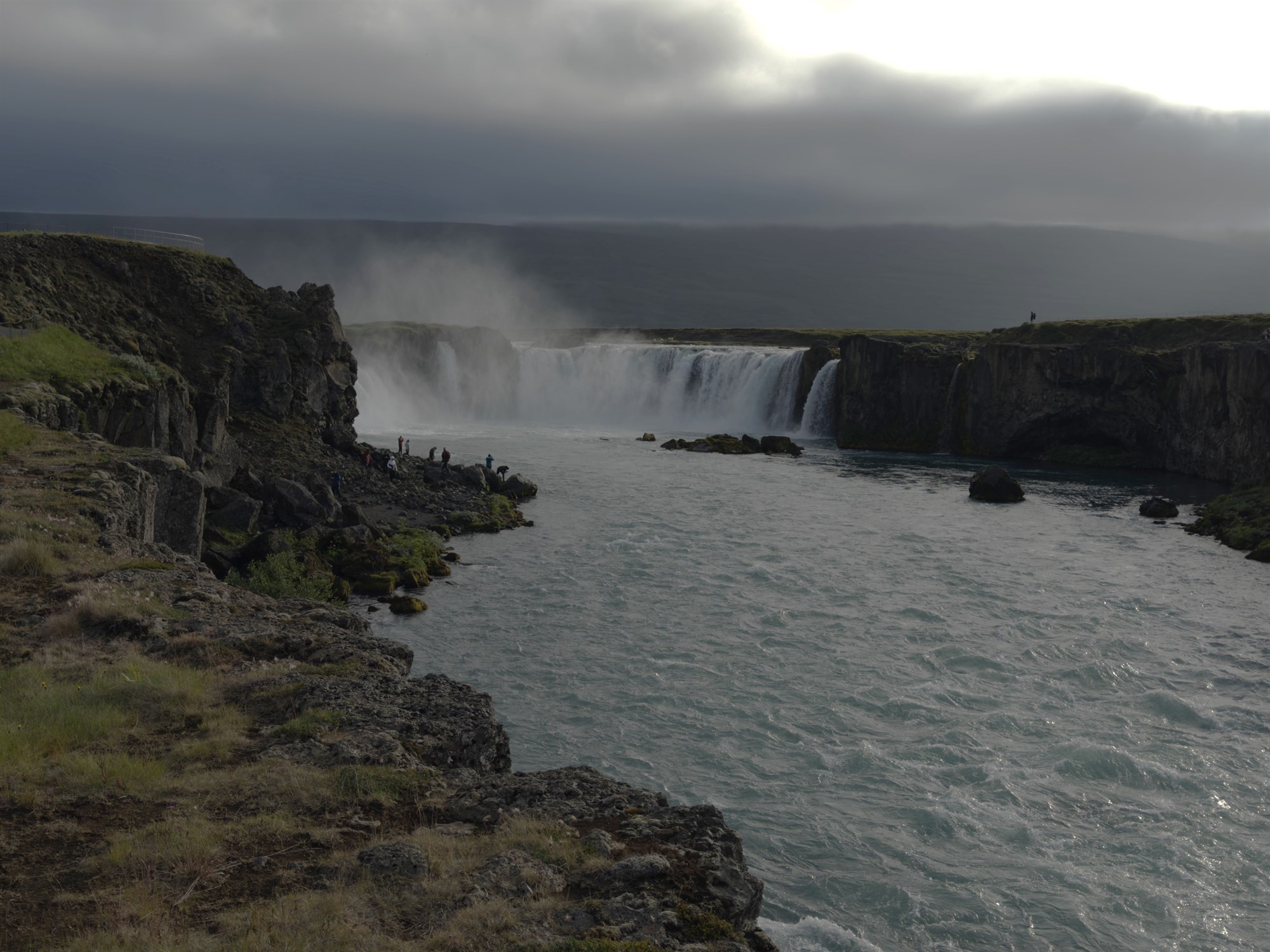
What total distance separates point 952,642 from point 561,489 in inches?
1122

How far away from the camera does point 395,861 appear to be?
8.30 meters

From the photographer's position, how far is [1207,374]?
5903 cm

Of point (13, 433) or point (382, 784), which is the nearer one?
point (382, 784)

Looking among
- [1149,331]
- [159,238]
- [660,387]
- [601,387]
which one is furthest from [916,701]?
[601,387]

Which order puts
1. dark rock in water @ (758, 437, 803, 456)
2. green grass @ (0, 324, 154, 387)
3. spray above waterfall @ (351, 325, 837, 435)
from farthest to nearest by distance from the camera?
spray above waterfall @ (351, 325, 837, 435) < dark rock in water @ (758, 437, 803, 456) < green grass @ (0, 324, 154, 387)

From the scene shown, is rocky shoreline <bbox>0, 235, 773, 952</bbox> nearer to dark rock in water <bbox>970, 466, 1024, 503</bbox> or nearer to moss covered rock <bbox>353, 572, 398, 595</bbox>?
moss covered rock <bbox>353, 572, 398, 595</bbox>

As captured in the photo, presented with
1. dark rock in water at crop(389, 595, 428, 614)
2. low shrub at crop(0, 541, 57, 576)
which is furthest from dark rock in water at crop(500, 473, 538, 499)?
low shrub at crop(0, 541, 57, 576)

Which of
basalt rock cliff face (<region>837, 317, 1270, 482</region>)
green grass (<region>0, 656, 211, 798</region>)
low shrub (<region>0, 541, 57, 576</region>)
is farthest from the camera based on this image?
basalt rock cliff face (<region>837, 317, 1270, 482</region>)

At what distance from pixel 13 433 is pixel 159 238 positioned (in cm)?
3193

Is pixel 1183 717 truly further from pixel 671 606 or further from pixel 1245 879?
pixel 671 606

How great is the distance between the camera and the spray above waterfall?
84.6 meters

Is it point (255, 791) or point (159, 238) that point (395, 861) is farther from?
point (159, 238)

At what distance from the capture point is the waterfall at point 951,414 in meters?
75.2

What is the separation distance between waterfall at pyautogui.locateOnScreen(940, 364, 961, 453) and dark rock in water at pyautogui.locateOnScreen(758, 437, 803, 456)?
1359 cm
